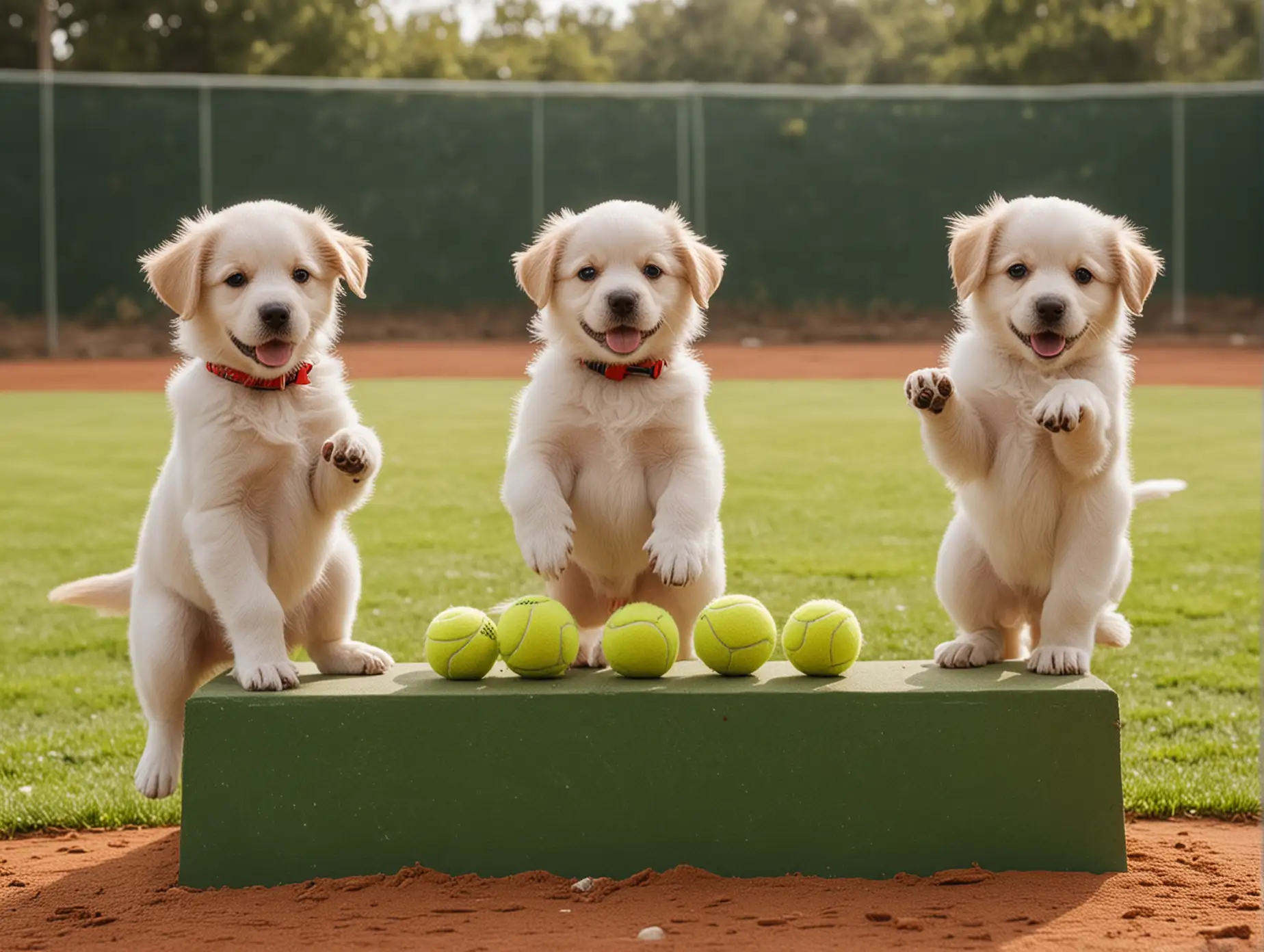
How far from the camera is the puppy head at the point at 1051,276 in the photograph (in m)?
4.65

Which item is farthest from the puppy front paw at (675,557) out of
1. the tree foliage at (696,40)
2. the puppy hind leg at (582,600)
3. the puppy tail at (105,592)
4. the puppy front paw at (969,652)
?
the tree foliage at (696,40)

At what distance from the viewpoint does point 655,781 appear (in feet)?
14.8

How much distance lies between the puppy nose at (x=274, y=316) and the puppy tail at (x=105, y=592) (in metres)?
1.48

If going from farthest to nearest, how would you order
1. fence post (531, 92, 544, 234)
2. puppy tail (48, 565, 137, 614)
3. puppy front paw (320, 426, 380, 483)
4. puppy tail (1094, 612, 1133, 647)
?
fence post (531, 92, 544, 234) < puppy tail (48, 565, 137, 614) < puppy tail (1094, 612, 1133, 647) < puppy front paw (320, 426, 380, 483)

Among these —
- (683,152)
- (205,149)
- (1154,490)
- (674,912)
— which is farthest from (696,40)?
(674,912)

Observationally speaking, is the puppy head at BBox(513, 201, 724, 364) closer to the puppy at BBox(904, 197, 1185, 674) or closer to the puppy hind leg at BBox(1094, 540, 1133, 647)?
the puppy at BBox(904, 197, 1185, 674)

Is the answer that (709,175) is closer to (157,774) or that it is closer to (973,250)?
(973,250)

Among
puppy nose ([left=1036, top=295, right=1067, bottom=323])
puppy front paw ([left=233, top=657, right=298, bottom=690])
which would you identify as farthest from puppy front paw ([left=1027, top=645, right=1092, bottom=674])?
puppy front paw ([left=233, top=657, right=298, bottom=690])

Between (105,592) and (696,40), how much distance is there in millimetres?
53594

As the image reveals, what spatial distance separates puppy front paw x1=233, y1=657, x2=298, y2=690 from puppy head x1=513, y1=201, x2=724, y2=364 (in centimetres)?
142

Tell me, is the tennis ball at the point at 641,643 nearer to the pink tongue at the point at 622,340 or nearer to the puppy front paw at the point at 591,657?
the puppy front paw at the point at 591,657

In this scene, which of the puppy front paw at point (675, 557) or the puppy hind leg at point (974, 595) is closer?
the puppy front paw at point (675, 557)

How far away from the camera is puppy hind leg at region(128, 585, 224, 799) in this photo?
5012mm

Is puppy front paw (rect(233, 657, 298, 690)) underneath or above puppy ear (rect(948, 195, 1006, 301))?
underneath
